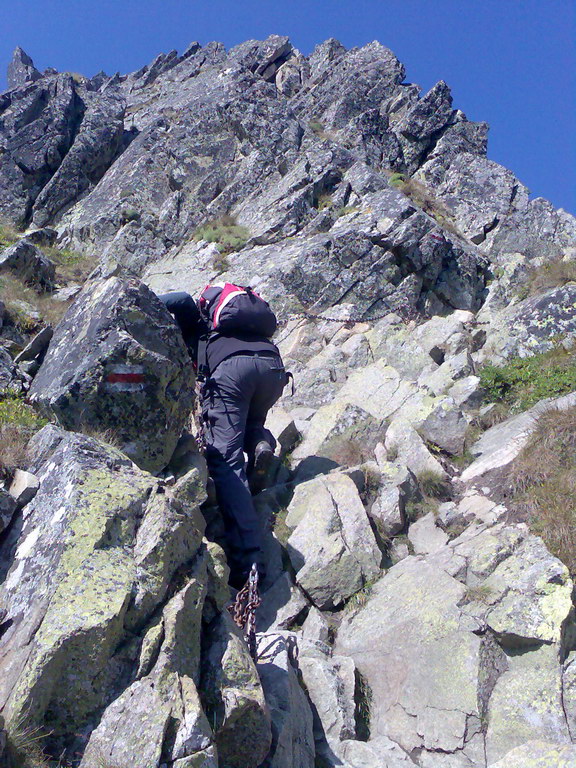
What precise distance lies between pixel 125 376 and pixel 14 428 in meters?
1.13

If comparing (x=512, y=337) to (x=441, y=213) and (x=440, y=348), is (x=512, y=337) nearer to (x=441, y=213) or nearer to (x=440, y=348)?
(x=440, y=348)

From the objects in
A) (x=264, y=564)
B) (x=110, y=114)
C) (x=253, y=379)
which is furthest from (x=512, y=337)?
(x=110, y=114)

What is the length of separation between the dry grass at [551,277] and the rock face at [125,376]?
9.42 m

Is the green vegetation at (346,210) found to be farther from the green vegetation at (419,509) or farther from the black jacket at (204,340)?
the green vegetation at (419,509)

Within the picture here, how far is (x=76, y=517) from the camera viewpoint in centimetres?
419

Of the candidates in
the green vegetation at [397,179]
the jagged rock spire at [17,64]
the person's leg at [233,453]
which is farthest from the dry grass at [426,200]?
the jagged rock spire at [17,64]

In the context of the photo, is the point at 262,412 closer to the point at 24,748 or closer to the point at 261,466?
the point at 261,466

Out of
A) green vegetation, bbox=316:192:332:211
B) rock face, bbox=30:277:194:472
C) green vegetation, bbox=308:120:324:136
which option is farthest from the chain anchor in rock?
green vegetation, bbox=308:120:324:136

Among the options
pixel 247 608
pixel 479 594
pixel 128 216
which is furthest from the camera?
pixel 128 216

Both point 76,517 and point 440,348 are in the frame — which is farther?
point 440,348

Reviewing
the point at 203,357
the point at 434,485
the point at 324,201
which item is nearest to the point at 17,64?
the point at 324,201

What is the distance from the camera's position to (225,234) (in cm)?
1686

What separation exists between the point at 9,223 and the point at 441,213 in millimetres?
14274

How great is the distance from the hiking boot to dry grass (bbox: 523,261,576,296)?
8.17 meters
